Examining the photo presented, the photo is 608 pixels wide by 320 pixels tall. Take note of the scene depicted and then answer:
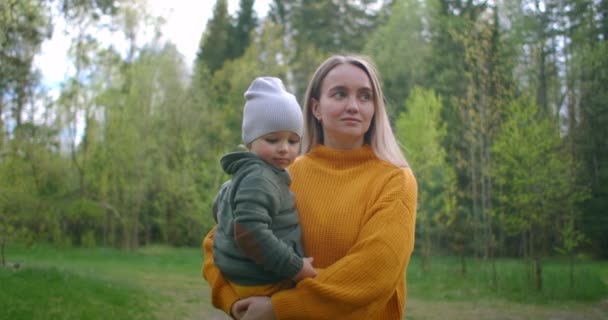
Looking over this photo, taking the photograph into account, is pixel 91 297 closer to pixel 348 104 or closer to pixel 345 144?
pixel 345 144

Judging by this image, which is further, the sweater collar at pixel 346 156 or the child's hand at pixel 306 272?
the sweater collar at pixel 346 156

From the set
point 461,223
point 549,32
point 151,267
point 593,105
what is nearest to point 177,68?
point 151,267

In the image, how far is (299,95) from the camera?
1091 inches

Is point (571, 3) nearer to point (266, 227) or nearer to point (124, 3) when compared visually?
point (266, 227)

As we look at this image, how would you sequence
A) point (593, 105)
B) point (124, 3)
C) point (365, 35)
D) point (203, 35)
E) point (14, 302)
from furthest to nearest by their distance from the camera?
point (203, 35)
point (365, 35)
point (124, 3)
point (593, 105)
point (14, 302)

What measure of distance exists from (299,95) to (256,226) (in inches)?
1033

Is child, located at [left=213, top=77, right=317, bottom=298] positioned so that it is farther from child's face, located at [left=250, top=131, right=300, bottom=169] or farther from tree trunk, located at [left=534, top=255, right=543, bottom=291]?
tree trunk, located at [left=534, top=255, right=543, bottom=291]

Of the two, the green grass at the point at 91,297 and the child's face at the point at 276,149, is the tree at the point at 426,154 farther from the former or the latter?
the child's face at the point at 276,149

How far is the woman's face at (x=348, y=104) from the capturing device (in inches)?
78.7

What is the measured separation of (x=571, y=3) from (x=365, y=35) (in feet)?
59.4

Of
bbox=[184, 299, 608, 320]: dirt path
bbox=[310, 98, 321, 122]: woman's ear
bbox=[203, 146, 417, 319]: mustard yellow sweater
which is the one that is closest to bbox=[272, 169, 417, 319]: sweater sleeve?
bbox=[203, 146, 417, 319]: mustard yellow sweater

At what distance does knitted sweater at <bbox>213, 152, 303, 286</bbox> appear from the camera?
5.61 feet

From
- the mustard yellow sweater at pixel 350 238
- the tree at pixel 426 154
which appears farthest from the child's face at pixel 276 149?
the tree at pixel 426 154

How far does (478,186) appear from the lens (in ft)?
58.0
